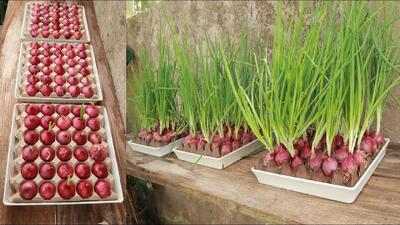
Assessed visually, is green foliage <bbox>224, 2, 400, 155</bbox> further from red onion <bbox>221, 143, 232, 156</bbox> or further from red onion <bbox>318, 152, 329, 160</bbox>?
red onion <bbox>221, 143, 232, 156</bbox>

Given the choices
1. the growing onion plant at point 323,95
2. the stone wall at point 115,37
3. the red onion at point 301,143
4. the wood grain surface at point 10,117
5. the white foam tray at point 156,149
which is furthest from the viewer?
the stone wall at point 115,37

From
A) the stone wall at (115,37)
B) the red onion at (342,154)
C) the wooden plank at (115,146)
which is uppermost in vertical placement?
the stone wall at (115,37)

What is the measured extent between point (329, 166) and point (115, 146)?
82cm

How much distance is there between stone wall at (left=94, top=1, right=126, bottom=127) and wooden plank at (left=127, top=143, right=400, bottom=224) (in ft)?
2.00

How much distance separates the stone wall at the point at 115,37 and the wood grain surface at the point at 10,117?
3 cm

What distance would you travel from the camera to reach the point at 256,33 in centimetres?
152

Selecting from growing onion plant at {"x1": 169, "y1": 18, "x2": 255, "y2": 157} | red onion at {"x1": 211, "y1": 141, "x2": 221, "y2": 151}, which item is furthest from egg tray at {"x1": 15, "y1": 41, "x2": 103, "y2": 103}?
red onion at {"x1": 211, "y1": 141, "x2": 221, "y2": 151}

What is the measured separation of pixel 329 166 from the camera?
78cm

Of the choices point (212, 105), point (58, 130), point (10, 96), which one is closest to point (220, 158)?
point (212, 105)

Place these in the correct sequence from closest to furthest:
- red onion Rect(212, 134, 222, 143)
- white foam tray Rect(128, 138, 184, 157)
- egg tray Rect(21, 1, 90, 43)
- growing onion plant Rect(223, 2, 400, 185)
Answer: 1. growing onion plant Rect(223, 2, 400, 185)
2. red onion Rect(212, 134, 222, 143)
3. white foam tray Rect(128, 138, 184, 157)
4. egg tray Rect(21, 1, 90, 43)

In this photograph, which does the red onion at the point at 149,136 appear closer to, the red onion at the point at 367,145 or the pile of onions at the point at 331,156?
the pile of onions at the point at 331,156

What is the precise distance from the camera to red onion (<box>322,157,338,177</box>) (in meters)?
0.77

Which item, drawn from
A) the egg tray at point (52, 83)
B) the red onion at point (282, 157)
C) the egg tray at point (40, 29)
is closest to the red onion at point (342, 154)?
the red onion at point (282, 157)

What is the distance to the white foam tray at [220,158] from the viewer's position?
3.37 feet
